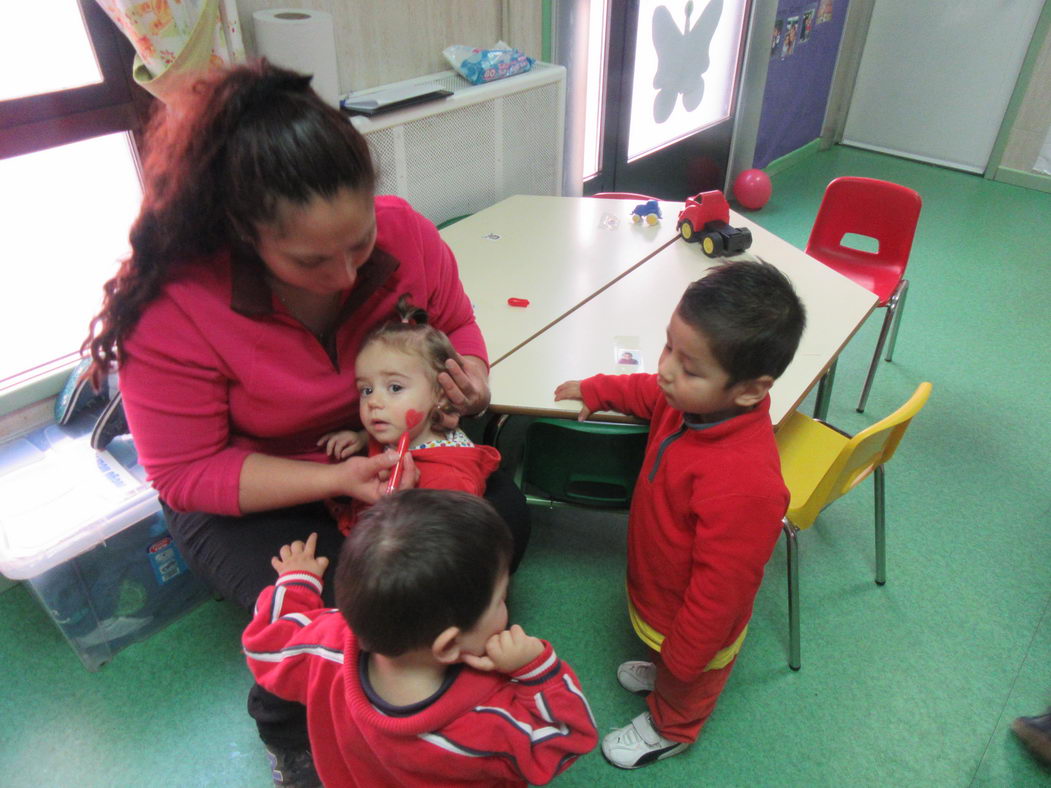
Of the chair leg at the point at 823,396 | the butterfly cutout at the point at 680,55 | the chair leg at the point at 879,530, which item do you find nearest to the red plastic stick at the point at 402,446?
the chair leg at the point at 879,530

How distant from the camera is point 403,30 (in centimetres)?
217

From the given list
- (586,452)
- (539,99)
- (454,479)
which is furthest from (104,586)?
(539,99)

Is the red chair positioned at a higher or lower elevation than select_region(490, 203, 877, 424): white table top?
lower

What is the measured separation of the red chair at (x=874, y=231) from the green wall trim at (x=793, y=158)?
210cm

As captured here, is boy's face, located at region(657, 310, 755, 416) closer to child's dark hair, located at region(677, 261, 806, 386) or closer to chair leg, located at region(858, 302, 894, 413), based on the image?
child's dark hair, located at region(677, 261, 806, 386)

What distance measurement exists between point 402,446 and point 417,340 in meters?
0.23

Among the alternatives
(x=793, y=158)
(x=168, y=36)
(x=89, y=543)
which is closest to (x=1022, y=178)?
(x=793, y=158)

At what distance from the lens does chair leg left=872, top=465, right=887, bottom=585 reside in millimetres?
1750

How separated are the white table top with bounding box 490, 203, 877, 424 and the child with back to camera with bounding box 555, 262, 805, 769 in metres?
0.24

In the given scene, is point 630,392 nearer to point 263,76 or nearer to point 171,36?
point 263,76

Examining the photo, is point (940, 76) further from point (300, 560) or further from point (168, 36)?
point (300, 560)

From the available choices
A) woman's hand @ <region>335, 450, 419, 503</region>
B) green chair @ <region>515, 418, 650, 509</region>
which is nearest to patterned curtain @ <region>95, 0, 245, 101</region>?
woman's hand @ <region>335, 450, 419, 503</region>

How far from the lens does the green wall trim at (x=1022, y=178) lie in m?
4.14

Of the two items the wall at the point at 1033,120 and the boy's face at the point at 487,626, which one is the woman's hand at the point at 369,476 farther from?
the wall at the point at 1033,120
